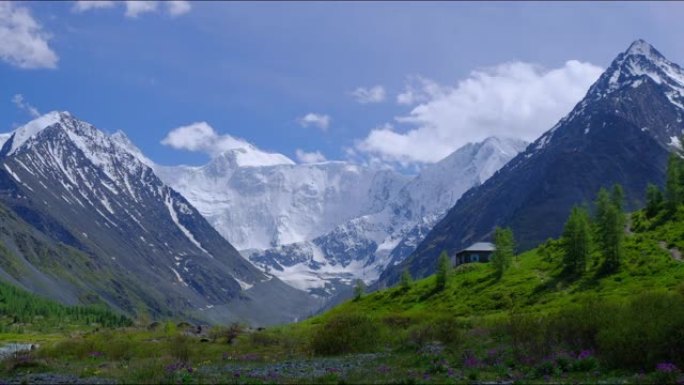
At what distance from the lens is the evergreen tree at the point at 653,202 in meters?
132

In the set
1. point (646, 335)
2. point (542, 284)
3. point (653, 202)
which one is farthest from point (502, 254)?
point (646, 335)

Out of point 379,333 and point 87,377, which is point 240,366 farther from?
point 379,333

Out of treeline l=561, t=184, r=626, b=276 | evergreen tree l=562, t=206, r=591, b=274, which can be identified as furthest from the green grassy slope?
evergreen tree l=562, t=206, r=591, b=274

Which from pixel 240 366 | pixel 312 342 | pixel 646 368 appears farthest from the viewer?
pixel 312 342

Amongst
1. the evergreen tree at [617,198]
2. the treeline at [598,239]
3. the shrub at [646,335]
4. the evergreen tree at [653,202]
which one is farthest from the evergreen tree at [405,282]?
the shrub at [646,335]

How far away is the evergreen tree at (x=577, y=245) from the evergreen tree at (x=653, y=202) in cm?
2980

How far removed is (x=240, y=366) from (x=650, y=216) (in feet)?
337

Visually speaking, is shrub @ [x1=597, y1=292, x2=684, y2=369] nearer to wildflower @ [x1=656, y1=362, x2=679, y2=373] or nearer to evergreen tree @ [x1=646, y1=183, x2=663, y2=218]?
wildflower @ [x1=656, y1=362, x2=679, y2=373]

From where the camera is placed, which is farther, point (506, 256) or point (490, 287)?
point (506, 256)

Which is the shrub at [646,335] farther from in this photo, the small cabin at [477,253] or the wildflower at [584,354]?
the small cabin at [477,253]

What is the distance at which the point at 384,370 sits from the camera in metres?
39.2

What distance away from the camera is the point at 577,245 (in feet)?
348

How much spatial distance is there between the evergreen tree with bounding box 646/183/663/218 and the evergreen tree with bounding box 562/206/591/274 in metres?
29.8

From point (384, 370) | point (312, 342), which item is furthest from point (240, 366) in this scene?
point (384, 370)
